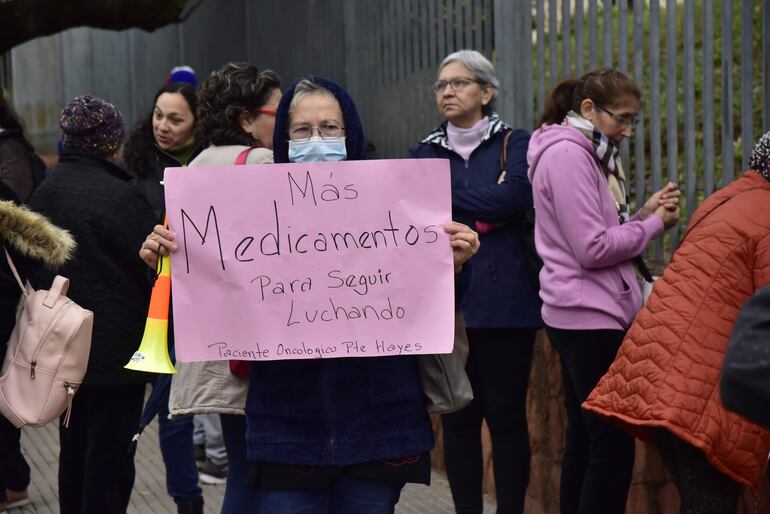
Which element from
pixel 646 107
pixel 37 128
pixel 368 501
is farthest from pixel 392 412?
pixel 37 128

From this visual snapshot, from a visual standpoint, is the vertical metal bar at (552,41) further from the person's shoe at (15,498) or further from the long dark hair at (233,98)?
the person's shoe at (15,498)

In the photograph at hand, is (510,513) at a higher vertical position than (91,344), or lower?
lower

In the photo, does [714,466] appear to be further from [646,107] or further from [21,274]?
[646,107]

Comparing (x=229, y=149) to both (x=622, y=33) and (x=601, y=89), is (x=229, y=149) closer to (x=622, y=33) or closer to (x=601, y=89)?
(x=601, y=89)

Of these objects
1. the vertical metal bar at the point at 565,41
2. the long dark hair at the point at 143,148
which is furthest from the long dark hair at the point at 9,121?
the vertical metal bar at the point at 565,41

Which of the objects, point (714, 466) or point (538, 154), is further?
point (538, 154)

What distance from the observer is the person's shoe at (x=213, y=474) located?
7766mm

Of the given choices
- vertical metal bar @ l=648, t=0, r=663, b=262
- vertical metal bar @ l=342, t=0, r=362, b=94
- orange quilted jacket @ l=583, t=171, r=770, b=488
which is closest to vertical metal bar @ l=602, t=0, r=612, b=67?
vertical metal bar @ l=648, t=0, r=663, b=262

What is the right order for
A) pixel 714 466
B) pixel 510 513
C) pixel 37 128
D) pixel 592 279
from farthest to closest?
pixel 37 128 → pixel 510 513 → pixel 592 279 → pixel 714 466

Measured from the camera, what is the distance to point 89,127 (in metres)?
5.48

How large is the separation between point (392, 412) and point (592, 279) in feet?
5.58

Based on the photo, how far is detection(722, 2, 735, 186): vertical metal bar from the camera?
5.85 metres

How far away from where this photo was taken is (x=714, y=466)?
4.22m

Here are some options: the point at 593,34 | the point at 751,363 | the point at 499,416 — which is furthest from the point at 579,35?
the point at 751,363
